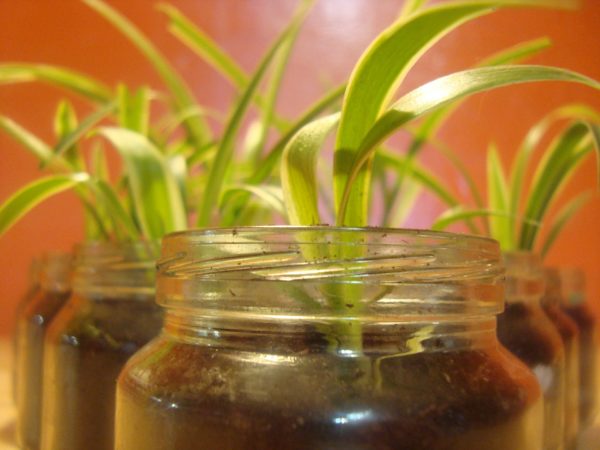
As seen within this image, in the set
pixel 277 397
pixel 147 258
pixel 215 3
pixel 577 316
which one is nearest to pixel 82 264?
pixel 147 258

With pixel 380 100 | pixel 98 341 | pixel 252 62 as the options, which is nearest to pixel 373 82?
pixel 380 100

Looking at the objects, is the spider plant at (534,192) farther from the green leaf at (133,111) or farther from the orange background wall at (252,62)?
the green leaf at (133,111)

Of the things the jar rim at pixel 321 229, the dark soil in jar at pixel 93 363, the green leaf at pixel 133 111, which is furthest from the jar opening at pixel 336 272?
the green leaf at pixel 133 111

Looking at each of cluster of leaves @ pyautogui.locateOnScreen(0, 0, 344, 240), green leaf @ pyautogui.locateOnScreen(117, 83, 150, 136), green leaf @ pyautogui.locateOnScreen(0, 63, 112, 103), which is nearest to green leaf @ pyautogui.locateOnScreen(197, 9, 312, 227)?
cluster of leaves @ pyautogui.locateOnScreen(0, 0, 344, 240)

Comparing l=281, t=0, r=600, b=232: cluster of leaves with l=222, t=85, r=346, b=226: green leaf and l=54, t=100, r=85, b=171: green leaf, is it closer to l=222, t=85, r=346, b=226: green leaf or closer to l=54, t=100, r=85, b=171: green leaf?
l=222, t=85, r=346, b=226: green leaf

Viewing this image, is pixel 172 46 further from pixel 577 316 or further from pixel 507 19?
pixel 577 316
